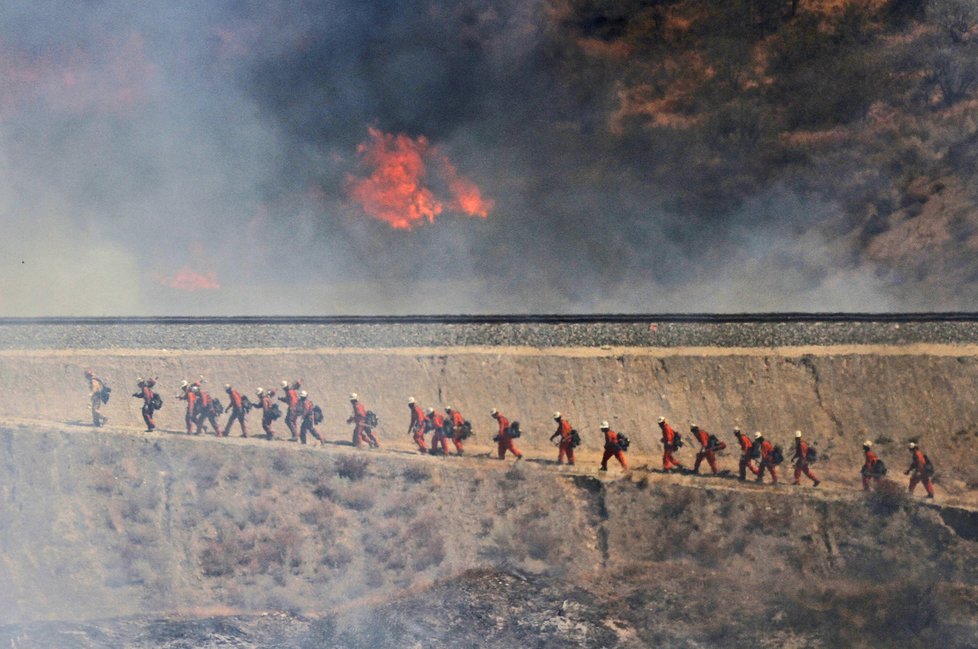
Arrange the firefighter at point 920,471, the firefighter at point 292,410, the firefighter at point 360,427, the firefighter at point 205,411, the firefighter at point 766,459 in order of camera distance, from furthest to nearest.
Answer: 1. the firefighter at point 205,411
2. the firefighter at point 292,410
3. the firefighter at point 360,427
4. the firefighter at point 766,459
5. the firefighter at point 920,471

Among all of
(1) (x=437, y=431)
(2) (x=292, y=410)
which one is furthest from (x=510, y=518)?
(2) (x=292, y=410)

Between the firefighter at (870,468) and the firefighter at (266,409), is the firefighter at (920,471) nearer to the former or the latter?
the firefighter at (870,468)

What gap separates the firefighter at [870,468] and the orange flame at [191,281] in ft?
80.1

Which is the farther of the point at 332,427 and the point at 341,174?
the point at 341,174

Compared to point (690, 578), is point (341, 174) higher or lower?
higher

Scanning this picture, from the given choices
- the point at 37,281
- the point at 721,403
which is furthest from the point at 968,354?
the point at 37,281

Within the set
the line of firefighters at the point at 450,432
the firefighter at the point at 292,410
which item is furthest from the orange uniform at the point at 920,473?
the firefighter at the point at 292,410

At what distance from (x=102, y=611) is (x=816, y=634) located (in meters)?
13.9

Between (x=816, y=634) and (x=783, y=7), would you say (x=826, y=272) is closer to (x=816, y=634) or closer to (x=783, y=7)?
(x=783, y=7)

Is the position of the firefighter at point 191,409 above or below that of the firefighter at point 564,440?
above

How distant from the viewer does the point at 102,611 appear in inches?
916

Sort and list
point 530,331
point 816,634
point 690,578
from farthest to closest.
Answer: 1. point 530,331
2. point 690,578
3. point 816,634

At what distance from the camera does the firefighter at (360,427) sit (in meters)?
24.1

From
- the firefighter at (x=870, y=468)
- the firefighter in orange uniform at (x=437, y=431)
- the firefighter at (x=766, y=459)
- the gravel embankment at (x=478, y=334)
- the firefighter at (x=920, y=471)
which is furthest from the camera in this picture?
the gravel embankment at (x=478, y=334)
